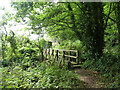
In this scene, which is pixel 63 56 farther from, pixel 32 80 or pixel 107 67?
pixel 32 80

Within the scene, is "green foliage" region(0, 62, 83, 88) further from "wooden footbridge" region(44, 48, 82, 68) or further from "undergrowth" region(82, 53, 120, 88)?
"wooden footbridge" region(44, 48, 82, 68)

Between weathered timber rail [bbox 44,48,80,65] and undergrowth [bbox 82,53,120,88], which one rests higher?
weathered timber rail [bbox 44,48,80,65]

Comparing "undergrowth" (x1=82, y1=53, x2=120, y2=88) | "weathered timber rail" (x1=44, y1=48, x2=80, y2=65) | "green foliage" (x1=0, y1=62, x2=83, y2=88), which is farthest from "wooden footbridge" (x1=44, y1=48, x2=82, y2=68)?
"green foliage" (x1=0, y1=62, x2=83, y2=88)

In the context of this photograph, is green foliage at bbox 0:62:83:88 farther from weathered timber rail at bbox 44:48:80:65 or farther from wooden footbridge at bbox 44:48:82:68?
weathered timber rail at bbox 44:48:80:65

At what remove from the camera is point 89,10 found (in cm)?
391

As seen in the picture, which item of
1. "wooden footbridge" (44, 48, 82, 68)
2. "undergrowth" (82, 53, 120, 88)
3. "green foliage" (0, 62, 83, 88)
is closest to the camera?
"green foliage" (0, 62, 83, 88)

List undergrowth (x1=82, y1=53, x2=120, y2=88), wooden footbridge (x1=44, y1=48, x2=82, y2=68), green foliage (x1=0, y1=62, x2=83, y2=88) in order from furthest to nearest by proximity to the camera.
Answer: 1. wooden footbridge (x1=44, y1=48, x2=82, y2=68)
2. undergrowth (x1=82, y1=53, x2=120, y2=88)
3. green foliage (x1=0, y1=62, x2=83, y2=88)

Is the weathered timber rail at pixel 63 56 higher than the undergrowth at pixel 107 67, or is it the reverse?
the weathered timber rail at pixel 63 56

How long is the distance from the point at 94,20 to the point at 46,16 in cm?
190

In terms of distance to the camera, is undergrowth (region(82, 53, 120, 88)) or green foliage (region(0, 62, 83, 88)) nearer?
green foliage (region(0, 62, 83, 88))

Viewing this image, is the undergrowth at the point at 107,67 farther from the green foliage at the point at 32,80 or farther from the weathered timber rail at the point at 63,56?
the green foliage at the point at 32,80

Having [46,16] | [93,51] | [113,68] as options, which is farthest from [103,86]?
[46,16]

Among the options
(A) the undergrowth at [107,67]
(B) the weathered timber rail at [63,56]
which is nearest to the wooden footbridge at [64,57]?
(B) the weathered timber rail at [63,56]

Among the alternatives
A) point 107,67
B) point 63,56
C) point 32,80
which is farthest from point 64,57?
point 32,80
